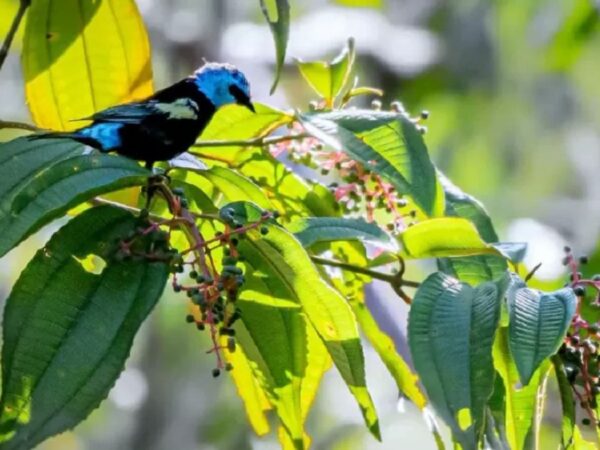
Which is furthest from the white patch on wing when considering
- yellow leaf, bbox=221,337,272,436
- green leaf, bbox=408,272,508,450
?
green leaf, bbox=408,272,508,450

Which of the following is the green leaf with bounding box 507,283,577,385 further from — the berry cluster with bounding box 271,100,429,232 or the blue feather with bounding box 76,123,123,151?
the blue feather with bounding box 76,123,123,151

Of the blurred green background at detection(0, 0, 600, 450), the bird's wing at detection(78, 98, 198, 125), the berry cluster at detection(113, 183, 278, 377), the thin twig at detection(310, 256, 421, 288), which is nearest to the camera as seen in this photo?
the berry cluster at detection(113, 183, 278, 377)

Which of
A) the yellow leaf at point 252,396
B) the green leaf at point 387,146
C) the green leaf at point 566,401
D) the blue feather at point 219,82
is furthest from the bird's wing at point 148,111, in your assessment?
the green leaf at point 566,401

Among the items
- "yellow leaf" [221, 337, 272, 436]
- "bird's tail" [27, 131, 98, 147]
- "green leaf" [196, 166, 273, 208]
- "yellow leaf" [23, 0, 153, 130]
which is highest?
"yellow leaf" [23, 0, 153, 130]

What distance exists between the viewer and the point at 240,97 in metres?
2.07

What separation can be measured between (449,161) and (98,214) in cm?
626

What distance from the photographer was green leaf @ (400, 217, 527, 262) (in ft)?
5.15

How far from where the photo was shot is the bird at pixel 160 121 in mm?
1758

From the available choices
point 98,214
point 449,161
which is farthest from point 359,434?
point 98,214

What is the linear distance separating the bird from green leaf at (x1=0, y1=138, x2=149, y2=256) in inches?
3.5

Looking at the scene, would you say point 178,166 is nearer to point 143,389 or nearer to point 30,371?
point 30,371

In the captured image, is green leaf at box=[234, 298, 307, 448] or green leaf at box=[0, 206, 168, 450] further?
green leaf at box=[234, 298, 307, 448]

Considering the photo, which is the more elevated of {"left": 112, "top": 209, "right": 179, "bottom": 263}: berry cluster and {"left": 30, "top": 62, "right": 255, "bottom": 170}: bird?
{"left": 30, "top": 62, "right": 255, "bottom": 170}: bird

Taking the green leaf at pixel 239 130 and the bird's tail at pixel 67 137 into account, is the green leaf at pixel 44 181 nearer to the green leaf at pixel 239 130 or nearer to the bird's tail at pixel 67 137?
the bird's tail at pixel 67 137
